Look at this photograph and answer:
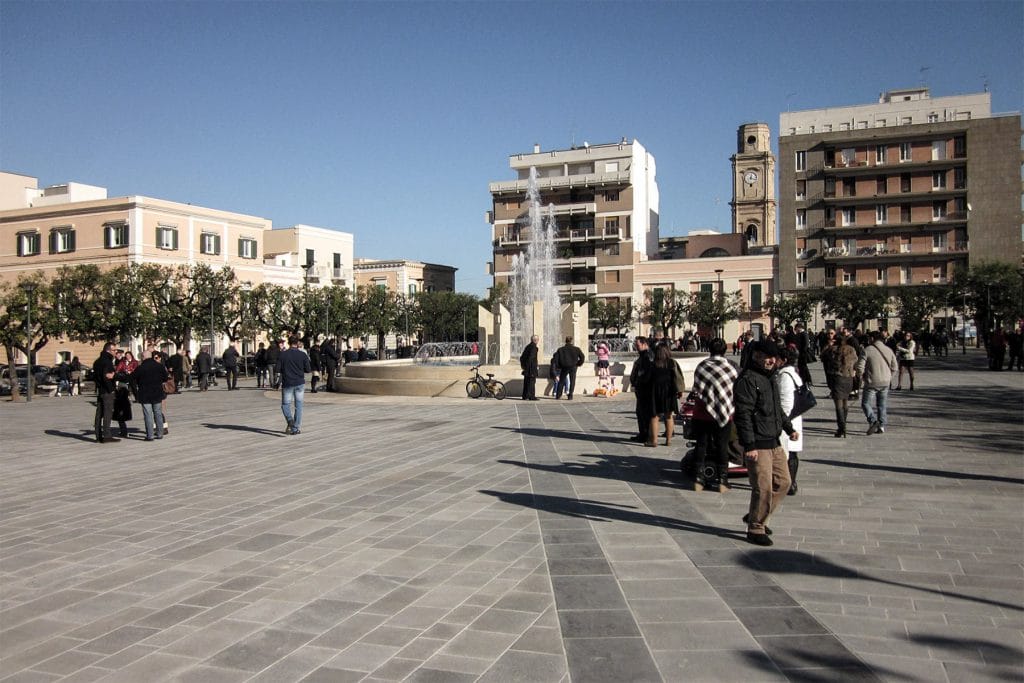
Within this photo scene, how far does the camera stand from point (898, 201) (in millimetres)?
62719

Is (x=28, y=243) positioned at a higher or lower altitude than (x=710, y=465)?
higher

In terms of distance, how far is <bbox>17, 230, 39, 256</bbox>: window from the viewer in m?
50.4

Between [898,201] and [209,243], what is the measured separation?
5102cm

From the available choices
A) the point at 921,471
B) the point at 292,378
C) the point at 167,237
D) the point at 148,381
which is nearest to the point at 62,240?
the point at 167,237

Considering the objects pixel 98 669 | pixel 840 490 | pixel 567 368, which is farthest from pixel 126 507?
pixel 567 368

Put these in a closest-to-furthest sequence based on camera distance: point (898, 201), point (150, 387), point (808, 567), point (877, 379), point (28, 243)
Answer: point (808, 567), point (877, 379), point (150, 387), point (28, 243), point (898, 201)

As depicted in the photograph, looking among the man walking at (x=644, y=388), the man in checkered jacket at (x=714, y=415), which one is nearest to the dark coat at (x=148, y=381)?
the man walking at (x=644, y=388)

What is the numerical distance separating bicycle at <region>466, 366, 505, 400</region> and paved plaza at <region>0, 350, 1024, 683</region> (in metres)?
8.81

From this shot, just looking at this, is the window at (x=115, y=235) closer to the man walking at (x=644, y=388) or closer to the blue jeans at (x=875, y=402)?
the man walking at (x=644, y=388)

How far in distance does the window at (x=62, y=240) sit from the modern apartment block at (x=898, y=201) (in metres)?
51.1

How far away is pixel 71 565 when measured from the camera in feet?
19.4

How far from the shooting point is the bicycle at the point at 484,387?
20000 mm

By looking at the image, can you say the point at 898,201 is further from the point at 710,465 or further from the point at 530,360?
the point at 710,465

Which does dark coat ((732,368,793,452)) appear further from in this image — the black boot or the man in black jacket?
the black boot
